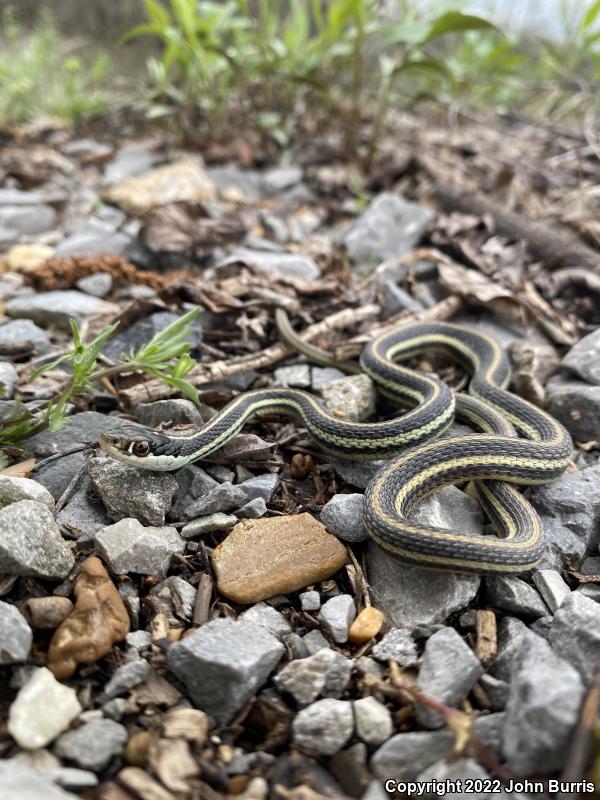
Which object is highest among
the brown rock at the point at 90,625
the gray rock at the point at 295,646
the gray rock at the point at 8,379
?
the gray rock at the point at 8,379

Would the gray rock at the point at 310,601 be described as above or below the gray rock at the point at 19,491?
below

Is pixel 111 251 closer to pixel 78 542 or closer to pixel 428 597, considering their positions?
pixel 78 542

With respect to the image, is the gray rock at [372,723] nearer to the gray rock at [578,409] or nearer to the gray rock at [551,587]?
the gray rock at [551,587]

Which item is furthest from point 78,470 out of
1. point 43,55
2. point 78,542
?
point 43,55

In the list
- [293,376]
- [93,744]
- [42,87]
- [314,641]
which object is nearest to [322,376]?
[293,376]

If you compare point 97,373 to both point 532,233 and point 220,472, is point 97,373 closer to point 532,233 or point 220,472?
point 220,472

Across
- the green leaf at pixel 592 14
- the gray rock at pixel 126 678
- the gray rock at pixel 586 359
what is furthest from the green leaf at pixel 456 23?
the gray rock at pixel 126 678
